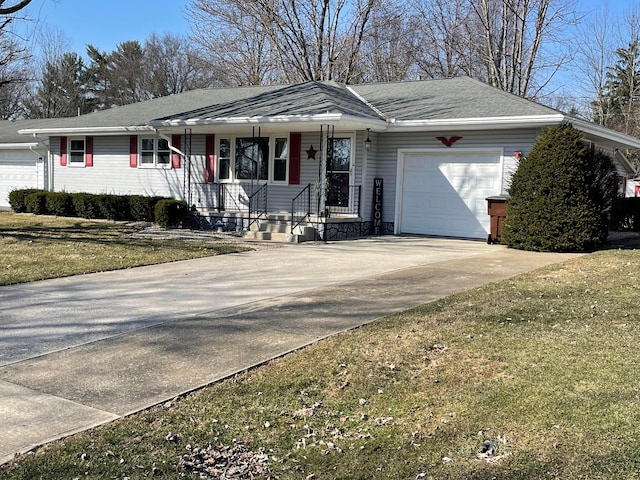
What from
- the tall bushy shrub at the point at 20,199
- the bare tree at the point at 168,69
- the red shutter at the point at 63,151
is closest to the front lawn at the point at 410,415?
the tall bushy shrub at the point at 20,199

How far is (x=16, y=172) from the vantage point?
926 inches

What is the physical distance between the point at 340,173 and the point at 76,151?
10.4m

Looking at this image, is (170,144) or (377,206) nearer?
(377,206)

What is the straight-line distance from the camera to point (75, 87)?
4709 cm

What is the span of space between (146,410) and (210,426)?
526mm

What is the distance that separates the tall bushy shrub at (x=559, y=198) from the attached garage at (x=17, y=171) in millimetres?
17552

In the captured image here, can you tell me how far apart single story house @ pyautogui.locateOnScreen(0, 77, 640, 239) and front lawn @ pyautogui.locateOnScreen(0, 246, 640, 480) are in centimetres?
919

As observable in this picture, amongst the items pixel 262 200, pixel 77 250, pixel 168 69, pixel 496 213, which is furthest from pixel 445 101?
pixel 168 69

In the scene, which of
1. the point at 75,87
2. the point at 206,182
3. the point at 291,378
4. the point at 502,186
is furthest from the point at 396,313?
the point at 75,87

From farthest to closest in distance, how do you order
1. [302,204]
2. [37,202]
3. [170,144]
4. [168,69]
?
1. [168,69]
2. [37,202]
3. [170,144]
4. [302,204]

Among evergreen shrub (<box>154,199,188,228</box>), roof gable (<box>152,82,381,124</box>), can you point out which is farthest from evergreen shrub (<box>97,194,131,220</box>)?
roof gable (<box>152,82,381,124</box>)

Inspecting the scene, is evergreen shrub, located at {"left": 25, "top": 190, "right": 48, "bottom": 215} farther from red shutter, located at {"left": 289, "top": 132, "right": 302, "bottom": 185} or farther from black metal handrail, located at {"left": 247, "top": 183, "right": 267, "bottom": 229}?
red shutter, located at {"left": 289, "top": 132, "right": 302, "bottom": 185}

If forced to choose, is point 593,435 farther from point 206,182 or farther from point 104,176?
point 104,176

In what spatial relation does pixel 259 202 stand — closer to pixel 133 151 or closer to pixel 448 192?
pixel 448 192
